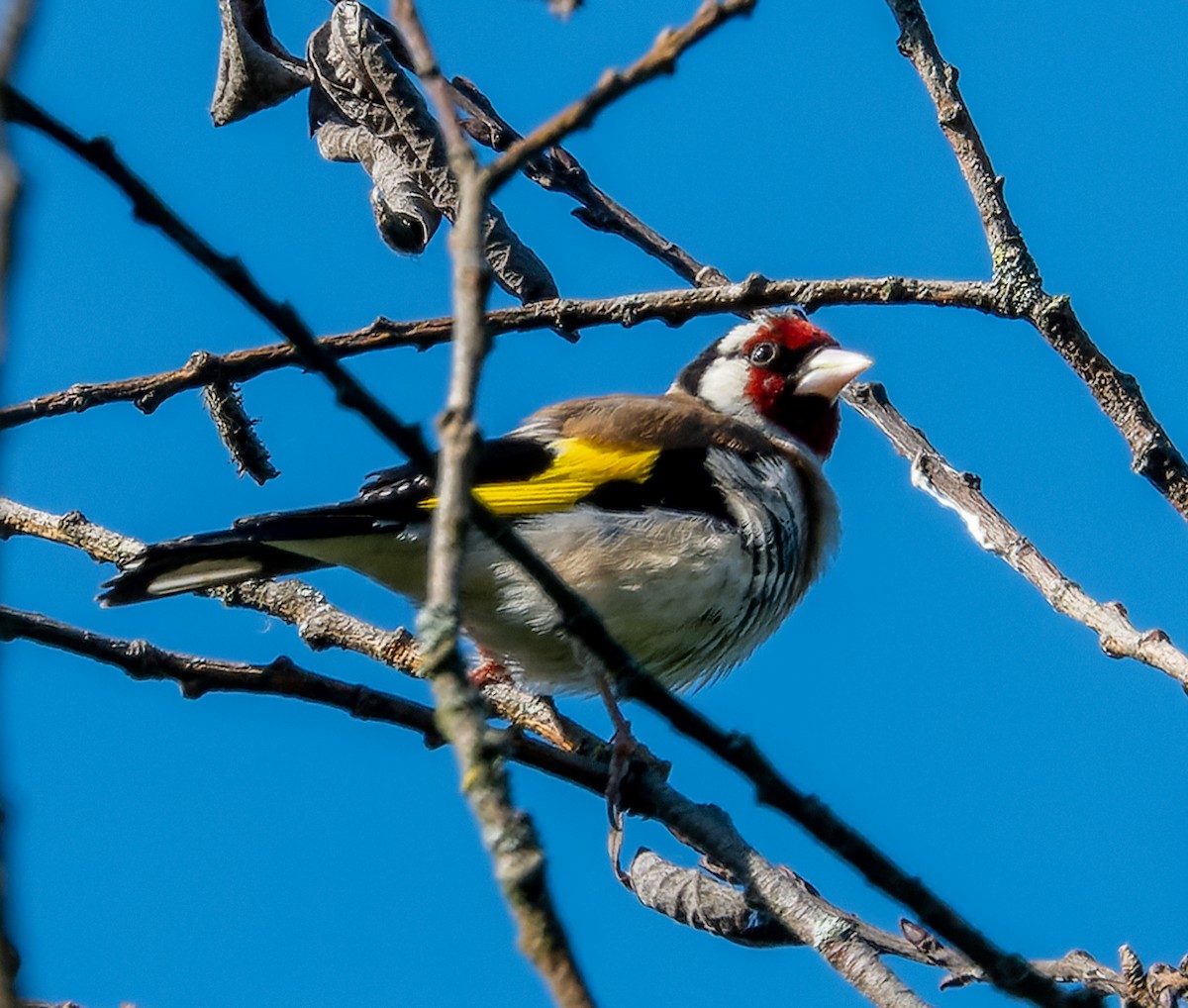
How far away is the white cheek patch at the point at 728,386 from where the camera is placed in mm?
5949

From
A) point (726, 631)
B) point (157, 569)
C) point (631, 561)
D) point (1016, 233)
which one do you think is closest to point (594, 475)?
point (631, 561)

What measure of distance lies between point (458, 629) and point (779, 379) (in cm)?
442

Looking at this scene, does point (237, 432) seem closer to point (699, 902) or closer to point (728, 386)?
point (699, 902)

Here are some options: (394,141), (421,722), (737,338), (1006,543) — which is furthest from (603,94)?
(737,338)

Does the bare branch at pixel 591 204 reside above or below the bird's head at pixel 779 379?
below

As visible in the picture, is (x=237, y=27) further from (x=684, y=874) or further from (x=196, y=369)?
(x=684, y=874)

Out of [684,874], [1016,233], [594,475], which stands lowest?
[684,874]

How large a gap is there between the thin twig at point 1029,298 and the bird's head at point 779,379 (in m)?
2.31

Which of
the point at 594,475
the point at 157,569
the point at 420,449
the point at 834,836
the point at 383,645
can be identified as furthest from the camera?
the point at 594,475

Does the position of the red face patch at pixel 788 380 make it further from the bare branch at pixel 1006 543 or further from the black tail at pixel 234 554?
the black tail at pixel 234 554

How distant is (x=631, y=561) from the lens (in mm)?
4371

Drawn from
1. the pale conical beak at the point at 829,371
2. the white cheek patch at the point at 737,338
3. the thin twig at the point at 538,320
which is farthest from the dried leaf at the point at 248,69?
the white cheek patch at the point at 737,338

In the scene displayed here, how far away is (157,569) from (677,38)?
2529 millimetres

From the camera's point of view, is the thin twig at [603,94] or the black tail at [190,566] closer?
the thin twig at [603,94]
